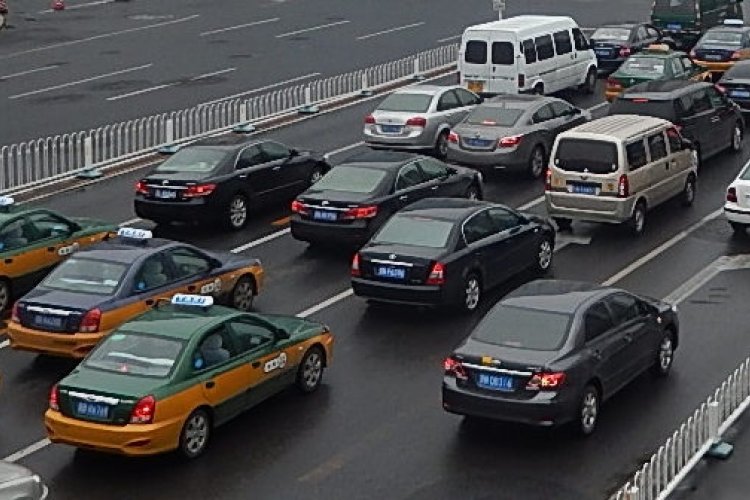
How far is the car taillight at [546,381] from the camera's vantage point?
15.2 meters

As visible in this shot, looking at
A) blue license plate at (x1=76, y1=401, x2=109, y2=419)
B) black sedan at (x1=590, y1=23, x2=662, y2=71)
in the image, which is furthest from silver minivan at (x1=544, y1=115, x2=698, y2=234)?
black sedan at (x1=590, y1=23, x2=662, y2=71)

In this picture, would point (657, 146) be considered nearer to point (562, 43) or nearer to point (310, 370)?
point (310, 370)

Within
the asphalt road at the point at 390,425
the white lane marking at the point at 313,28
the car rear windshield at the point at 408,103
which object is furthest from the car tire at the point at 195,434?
the white lane marking at the point at 313,28

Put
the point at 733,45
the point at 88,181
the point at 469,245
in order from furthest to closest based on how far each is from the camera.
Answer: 1. the point at 733,45
2. the point at 88,181
3. the point at 469,245

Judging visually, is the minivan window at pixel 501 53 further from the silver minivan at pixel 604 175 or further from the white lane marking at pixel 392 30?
the white lane marking at pixel 392 30

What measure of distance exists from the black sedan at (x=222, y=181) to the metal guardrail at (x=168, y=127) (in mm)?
4219

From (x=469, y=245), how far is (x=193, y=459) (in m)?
6.25

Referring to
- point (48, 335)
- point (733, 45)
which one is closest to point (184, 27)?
point (733, 45)

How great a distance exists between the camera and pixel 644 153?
24234mm

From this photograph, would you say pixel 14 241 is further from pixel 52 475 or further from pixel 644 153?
pixel 644 153

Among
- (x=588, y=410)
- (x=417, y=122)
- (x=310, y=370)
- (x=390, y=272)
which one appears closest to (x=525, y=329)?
(x=588, y=410)

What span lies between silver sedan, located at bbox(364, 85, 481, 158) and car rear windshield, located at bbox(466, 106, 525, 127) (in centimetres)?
114

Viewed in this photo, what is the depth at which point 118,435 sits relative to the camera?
14625 mm

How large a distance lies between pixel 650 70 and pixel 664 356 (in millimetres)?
17406
